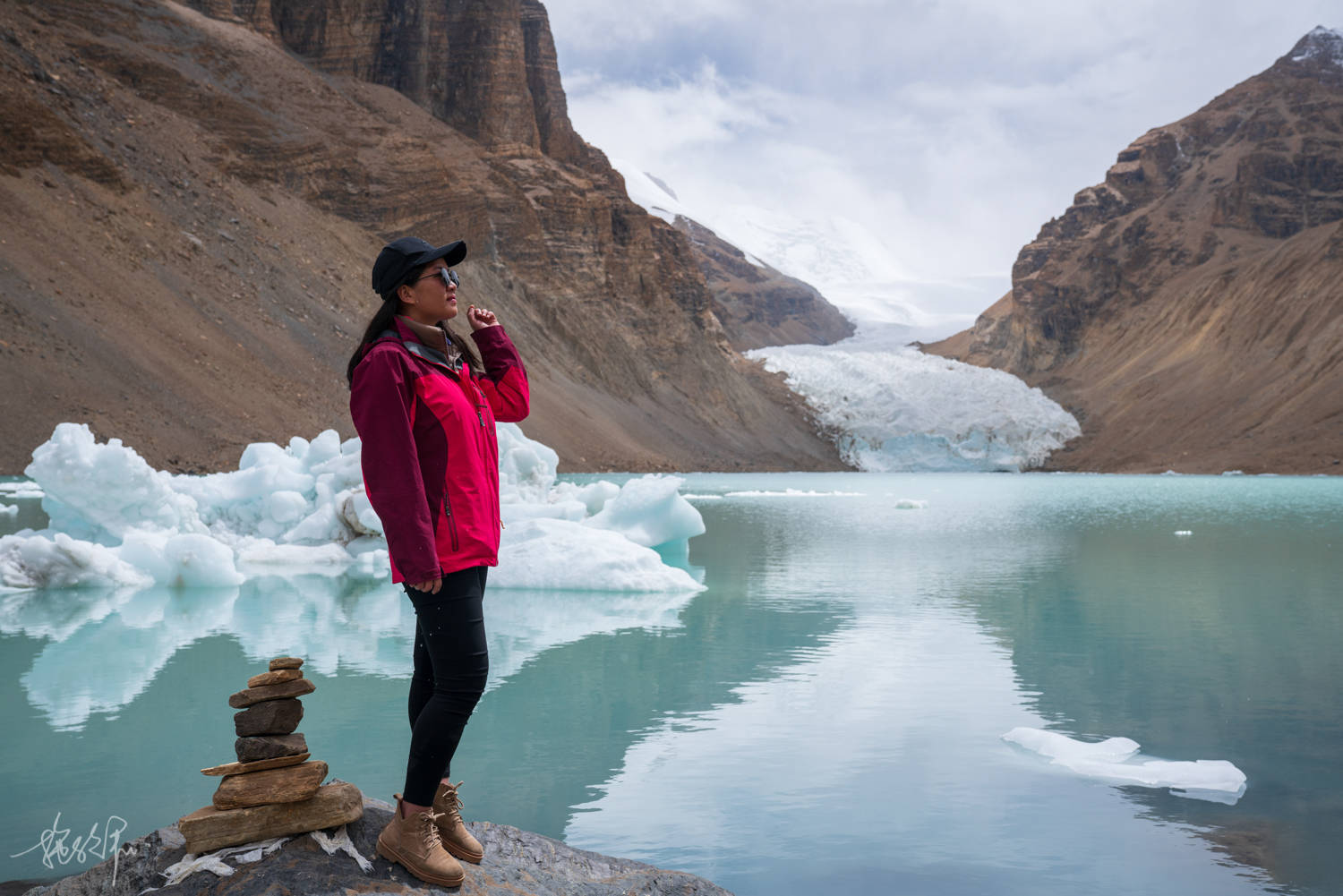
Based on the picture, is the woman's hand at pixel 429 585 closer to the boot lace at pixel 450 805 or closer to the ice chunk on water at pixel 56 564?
the boot lace at pixel 450 805

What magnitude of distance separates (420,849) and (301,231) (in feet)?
144

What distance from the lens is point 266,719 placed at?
2930 millimetres

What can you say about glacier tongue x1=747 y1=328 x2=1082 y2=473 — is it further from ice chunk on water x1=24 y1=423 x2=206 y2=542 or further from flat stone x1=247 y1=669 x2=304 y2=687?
flat stone x1=247 y1=669 x2=304 y2=687

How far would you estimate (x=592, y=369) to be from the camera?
5341 cm

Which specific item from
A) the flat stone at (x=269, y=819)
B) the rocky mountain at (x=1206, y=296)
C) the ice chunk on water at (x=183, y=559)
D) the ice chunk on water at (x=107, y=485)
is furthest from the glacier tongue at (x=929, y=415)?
the flat stone at (x=269, y=819)

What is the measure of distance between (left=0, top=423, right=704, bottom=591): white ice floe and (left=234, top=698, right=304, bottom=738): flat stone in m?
8.25

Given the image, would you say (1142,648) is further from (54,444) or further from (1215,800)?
(54,444)

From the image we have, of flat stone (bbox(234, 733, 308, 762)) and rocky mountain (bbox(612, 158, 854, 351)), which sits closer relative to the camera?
flat stone (bbox(234, 733, 308, 762))

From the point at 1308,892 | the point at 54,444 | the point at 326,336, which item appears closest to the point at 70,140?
the point at 326,336

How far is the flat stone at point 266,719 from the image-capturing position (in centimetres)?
292

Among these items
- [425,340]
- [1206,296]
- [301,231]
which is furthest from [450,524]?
[1206,296]

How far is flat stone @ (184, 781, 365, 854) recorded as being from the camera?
2693 millimetres

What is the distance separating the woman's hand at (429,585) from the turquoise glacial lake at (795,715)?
178 centimetres

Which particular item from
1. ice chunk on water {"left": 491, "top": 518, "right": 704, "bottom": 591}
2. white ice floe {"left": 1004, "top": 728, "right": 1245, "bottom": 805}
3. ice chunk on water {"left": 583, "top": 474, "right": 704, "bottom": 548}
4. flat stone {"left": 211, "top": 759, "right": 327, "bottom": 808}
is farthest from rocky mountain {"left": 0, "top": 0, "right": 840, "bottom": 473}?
flat stone {"left": 211, "top": 759, "right": 327, "bottom": 808}
